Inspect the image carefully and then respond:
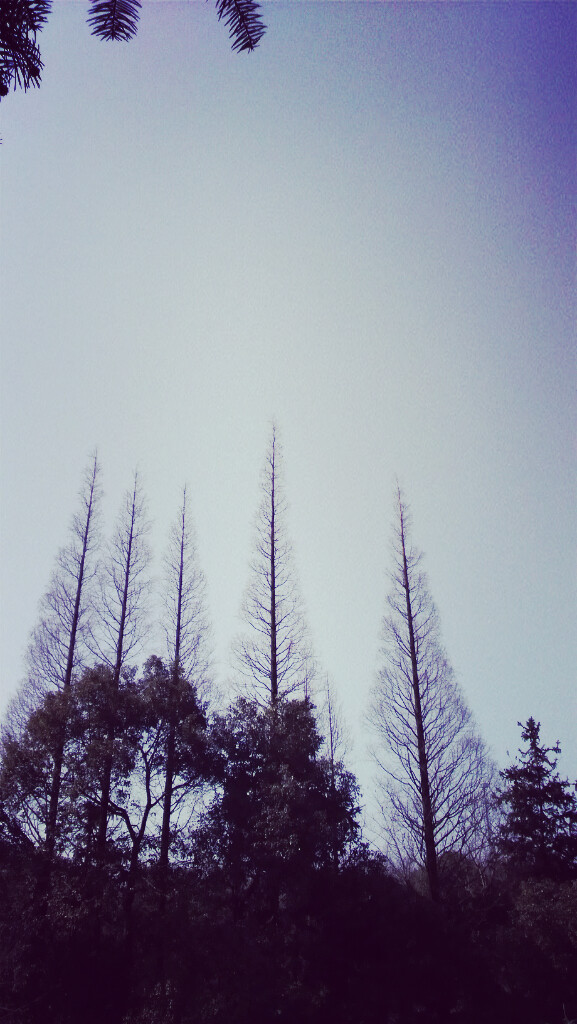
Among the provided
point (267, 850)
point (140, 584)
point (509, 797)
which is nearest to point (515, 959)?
point (267, 850)

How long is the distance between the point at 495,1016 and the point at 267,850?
5.03 metres

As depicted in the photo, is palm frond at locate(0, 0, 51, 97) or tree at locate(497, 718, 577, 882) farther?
tree at locate(497, 718, 577, 882)

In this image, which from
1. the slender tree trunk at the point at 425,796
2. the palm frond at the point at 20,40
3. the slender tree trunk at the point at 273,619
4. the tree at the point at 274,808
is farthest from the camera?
the slender tree trunk at the point at 273,619

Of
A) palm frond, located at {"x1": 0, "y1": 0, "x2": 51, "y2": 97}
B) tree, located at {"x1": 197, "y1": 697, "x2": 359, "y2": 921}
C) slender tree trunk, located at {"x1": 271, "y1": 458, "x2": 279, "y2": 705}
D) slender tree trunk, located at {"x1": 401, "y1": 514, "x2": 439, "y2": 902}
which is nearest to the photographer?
palm frond, located at {"x1": 0, "y1": 0, "x2": 51, "y2": 97}

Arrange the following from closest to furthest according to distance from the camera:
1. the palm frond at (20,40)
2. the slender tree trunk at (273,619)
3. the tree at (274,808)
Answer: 1. the palm frond at (20,40)
2. the tree at (274,808)
3. the slender tree trunk at (273,619)

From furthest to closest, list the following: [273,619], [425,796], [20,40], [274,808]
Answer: [273,619] < [425,796] < [274,808] < [20,40]

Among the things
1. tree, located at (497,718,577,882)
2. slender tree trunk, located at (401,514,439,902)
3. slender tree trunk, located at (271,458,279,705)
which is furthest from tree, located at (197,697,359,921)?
tree, located at (497,718,577,882)

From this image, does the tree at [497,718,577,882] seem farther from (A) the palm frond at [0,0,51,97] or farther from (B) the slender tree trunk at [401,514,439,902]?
(A) the palm frond at [0,0,51,97]

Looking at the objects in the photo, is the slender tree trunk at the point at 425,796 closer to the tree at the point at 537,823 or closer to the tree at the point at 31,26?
the tree at the point at 537,823

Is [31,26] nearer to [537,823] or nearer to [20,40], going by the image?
[20,40]

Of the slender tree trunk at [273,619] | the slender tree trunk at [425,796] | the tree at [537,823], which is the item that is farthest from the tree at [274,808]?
the tree at [537,823]

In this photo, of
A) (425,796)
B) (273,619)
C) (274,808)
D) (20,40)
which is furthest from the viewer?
(273,619)

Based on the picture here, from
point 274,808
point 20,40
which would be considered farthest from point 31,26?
point 274,808

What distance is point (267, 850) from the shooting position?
1020cm
